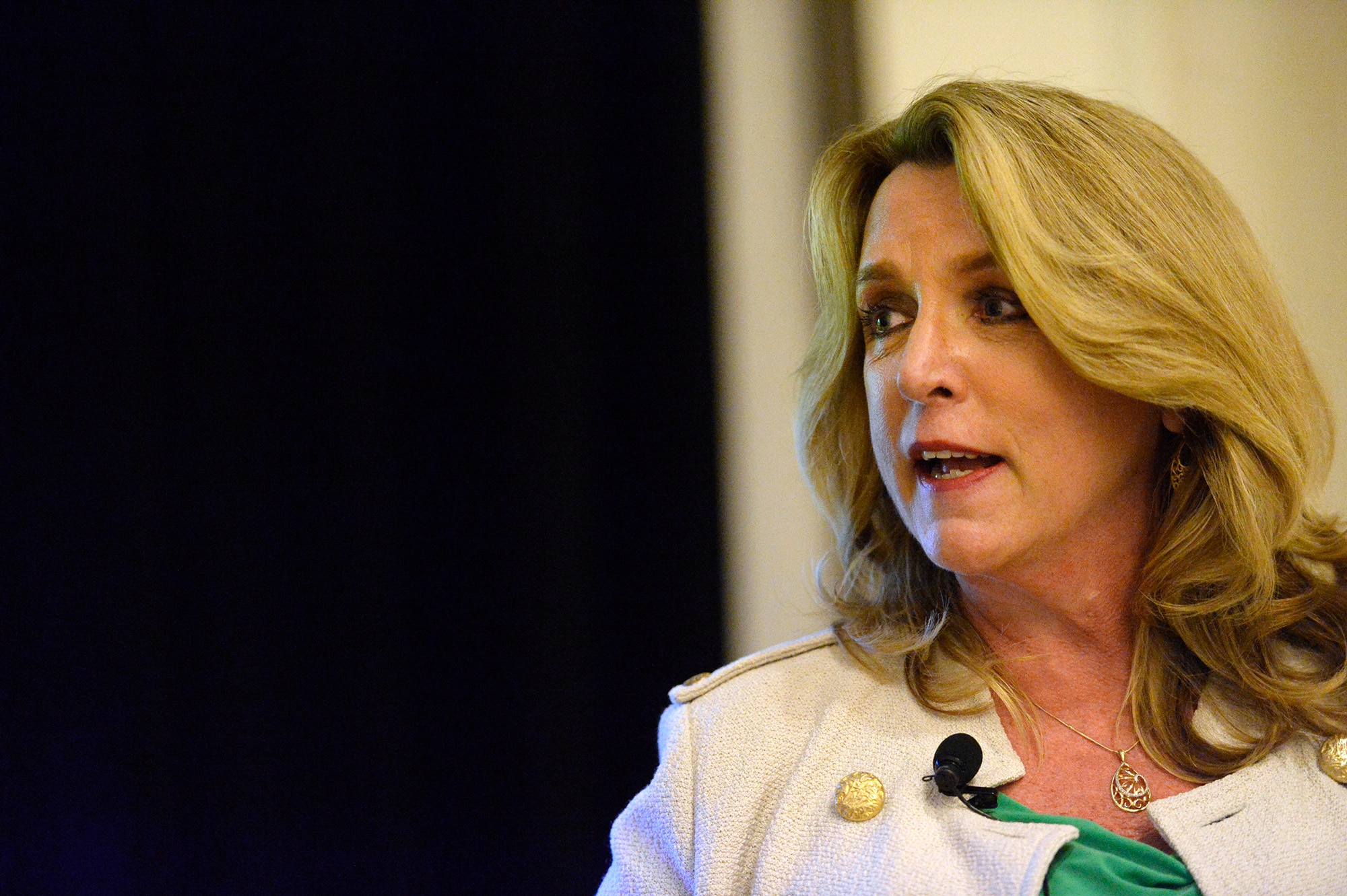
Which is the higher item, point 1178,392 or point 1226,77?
point 1226,77

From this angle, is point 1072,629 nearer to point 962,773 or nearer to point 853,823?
point 962,773

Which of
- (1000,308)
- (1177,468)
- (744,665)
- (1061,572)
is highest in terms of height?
(1000,308)

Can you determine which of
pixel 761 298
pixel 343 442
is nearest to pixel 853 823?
pixel 343 442

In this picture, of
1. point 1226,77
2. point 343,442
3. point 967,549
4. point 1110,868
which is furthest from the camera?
point 1226,77

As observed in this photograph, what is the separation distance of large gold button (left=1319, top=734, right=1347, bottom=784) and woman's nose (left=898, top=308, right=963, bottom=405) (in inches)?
22.3

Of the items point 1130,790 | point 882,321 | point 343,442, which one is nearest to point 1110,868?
point 1130,790

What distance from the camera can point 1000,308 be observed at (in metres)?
Result: 1.28

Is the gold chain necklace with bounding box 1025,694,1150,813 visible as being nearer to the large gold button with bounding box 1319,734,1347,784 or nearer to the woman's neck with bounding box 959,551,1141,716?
the woman's neck with bounding box 959,551,1141,716

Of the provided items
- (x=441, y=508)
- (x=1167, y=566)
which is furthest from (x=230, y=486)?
(x=1167, y=566)

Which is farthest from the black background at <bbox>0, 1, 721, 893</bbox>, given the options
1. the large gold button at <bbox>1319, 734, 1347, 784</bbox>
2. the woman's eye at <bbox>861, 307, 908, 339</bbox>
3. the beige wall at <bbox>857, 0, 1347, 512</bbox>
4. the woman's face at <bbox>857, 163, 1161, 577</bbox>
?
the large gold button at <bbox>1319, 734, 1347, 784</bbox>

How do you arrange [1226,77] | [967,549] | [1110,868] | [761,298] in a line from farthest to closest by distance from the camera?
[761,298]
[1226,77]
[967,549]
[1110,868]

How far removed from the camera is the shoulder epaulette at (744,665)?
4.71ft

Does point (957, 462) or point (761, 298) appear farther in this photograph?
point (761, 298)

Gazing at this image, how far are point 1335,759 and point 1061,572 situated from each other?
0.35 m
